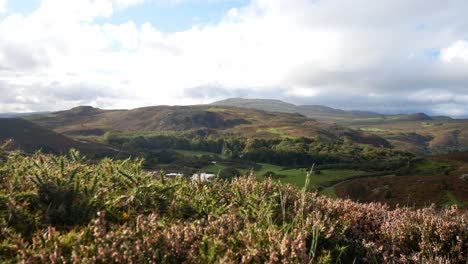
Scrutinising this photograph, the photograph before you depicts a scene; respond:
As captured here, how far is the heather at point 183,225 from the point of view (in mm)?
3342

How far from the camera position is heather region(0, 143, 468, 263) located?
3342 millimetres

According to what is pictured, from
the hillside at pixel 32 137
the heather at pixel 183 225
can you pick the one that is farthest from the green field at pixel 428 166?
the hillside at pixel 32 137

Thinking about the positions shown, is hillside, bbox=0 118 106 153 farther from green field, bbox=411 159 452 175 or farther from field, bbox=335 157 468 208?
green field, bbox=411 159 452 175

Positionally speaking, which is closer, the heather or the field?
the heather

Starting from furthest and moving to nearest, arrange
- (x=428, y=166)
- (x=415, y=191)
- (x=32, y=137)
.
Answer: (x=32, y=137) < (x=428, y=166) < (x=415, y=191)

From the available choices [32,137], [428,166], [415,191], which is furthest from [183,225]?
[32,137]

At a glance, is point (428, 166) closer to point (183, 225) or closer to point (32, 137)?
point (183, 225)

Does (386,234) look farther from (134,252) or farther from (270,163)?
(270,163)

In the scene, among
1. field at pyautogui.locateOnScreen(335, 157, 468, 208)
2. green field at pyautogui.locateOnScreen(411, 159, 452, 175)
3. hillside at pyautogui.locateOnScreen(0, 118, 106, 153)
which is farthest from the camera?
hillside at pyautogui.locateOnScreen(0, 118, 106, 153)

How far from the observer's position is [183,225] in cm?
416

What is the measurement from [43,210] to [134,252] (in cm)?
152

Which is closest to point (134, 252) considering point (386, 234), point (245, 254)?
point (245, 254)

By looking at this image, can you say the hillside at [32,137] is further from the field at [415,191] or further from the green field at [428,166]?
the green field at [428,166]

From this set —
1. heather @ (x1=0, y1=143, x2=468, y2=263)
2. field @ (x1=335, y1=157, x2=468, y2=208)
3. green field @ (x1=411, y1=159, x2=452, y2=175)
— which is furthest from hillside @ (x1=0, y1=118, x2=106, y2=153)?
heather @ (x1=0, y1=143, x2=468, y2=263)
